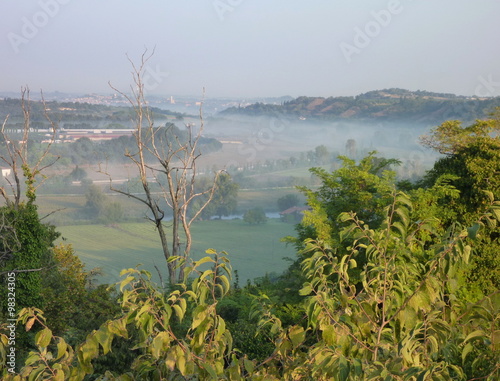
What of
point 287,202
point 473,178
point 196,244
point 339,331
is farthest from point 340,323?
point 287,202

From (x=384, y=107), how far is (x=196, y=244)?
20.1 meters

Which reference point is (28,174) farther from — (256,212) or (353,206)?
(256,212)

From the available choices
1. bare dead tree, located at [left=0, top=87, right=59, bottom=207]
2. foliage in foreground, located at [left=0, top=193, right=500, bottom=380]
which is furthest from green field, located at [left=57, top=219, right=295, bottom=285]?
foliage in foreground, located at [left=0, top=193, right=500, bottom=380]

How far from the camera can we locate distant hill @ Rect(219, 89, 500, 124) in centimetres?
3822

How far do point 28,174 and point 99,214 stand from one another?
31.1m

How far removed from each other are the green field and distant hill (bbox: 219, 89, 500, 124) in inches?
516

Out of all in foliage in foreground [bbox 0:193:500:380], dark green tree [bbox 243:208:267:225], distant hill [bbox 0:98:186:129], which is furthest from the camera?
dark green tree [bbox 243:208:267:225]

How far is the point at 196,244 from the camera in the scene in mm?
36031

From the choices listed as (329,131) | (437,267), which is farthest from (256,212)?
(437,267)

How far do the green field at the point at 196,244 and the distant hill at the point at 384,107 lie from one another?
43.0ft

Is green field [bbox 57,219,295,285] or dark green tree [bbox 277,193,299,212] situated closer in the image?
green field [bbox 57,219,295,285]

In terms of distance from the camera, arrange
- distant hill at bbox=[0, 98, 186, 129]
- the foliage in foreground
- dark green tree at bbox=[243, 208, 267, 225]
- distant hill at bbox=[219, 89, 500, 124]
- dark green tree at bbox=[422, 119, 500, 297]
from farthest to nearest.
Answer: dark green tree at bbox=[243, 208, 267, 225] < distant hill at bbox=[0, 98, 186, 129] < distant hill at bbox=[219, 89, 500, 124] < dark green tree at bbox=[422, 119, 500, 297] < the foliage in foreground

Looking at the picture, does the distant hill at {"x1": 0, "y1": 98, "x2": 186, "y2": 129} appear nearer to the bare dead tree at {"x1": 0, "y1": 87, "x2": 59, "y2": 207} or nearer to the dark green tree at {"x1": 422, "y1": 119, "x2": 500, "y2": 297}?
the bare dead tree at {"x1": 0, "y1": 87, "x2": 59, "y2": 207}

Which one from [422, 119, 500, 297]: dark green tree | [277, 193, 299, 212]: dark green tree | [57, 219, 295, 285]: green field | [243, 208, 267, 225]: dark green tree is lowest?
[57, 219, 295, 285]: green field
